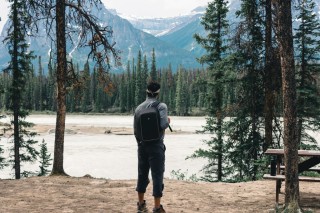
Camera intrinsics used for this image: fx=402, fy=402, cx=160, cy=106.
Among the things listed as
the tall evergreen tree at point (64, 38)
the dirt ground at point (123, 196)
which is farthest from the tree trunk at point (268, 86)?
the tall evergreen tree at point (64, 38)

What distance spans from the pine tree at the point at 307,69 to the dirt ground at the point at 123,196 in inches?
394

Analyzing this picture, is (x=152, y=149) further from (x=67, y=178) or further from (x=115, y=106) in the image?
(x=115, y=106)

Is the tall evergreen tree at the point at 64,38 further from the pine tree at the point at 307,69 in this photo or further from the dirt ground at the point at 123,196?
the pine tree at the point at 307,69

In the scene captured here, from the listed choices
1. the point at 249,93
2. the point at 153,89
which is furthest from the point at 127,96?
the point at 153,89

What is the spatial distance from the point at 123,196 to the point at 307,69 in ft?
52.5

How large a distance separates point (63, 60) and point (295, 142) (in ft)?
23.4

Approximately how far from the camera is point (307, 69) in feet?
71.4

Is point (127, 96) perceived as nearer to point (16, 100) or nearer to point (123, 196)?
point (16, 100)

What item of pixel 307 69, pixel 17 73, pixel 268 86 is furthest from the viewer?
pixel 17 73

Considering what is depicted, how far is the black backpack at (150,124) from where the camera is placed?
651 cm

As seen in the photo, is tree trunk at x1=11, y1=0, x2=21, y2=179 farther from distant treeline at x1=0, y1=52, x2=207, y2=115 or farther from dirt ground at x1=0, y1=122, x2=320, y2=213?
distant treeline at x1=0, y1=52, x2=207, y2=115

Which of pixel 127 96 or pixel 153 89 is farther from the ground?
pixel 127 96

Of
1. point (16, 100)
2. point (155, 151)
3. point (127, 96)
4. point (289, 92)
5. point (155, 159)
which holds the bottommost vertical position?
point (155, 159)

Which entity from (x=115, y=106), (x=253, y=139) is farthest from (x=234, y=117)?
(x=115, y=106)
